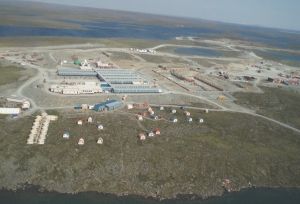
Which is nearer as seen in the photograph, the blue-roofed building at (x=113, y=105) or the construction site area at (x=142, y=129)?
the construction site area at (x=142, y=129)

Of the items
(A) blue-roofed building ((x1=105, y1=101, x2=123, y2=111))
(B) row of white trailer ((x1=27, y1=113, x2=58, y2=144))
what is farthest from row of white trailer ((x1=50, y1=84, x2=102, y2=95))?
(B) row of white trailer ((x1=27, y1=113, x2=58, y2=144))

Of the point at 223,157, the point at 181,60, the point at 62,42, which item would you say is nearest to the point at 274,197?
the point at 223,157

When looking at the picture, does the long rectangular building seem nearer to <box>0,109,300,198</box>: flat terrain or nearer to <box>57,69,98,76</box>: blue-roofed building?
<box>57,69,98,76</box>: blue-roofed building

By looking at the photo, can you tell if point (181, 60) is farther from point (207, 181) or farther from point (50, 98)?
point (207, 181)

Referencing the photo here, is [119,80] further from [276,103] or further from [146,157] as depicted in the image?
[276,103]

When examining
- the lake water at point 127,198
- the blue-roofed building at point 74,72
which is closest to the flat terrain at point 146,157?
the lake water at point 127,198

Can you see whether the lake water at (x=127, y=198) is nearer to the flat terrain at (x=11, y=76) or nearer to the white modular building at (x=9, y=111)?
the white modular building at (x=9, y=111)
